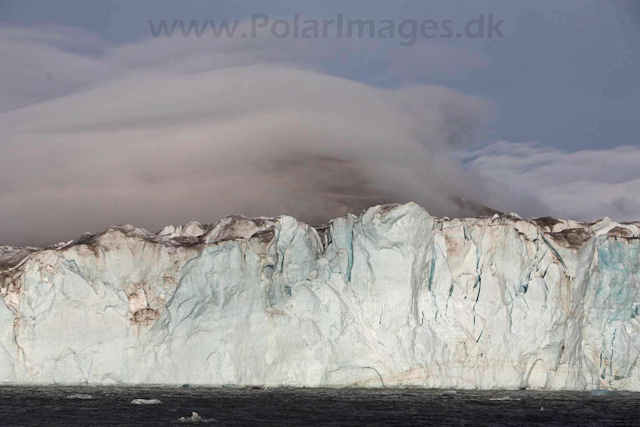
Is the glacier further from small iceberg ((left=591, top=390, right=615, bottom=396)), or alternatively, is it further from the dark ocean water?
the dark ocean water

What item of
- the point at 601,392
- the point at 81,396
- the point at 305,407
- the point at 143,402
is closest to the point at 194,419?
the point at 143,402

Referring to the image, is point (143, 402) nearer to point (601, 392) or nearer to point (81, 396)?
point (81, 396)

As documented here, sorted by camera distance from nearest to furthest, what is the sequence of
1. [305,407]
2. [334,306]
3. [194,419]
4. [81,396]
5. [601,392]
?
[194,419] < [305,407] < [81,396] < [334,306] < [601,392]

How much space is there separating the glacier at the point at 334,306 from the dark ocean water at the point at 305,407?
1.54m

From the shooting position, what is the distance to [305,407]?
124 feet

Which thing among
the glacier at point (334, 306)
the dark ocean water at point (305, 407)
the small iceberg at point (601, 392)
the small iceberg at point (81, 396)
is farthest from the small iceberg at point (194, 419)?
the small iceberg at point (601, 392)

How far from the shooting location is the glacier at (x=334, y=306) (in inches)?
1796

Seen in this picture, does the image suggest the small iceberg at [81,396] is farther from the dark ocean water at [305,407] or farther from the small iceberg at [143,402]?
the small iceberg at [143,402]

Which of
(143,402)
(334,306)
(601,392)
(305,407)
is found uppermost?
(334,306)

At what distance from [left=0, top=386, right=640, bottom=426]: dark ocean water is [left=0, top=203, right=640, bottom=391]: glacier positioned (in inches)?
60.6

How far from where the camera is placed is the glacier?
150ft

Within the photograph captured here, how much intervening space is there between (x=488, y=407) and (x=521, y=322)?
1035 centimetres

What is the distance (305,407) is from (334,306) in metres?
10.0

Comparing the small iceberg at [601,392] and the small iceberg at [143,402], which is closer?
the small iceberg at [143,402]
